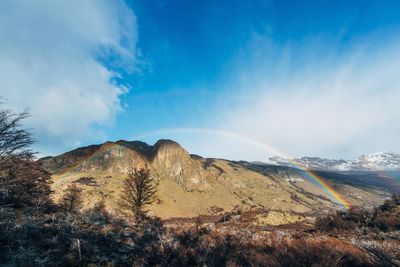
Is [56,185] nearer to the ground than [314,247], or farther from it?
farther from it

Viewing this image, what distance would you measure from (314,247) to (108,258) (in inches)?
555

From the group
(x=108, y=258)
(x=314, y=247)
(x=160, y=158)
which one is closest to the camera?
(x=108, y=258)

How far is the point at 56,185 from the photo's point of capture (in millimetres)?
119062

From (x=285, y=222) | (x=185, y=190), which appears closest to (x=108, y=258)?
(x=285, y=222)

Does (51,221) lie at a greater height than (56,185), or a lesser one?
lesser

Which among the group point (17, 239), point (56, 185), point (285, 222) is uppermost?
point (56, 185)

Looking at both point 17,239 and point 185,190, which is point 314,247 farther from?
point 185,190

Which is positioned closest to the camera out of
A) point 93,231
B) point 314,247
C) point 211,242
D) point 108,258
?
point 108,258

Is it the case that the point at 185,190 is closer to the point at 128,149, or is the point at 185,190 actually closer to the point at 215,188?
the point at 215,188

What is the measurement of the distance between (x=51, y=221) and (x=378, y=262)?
2357 centimetres

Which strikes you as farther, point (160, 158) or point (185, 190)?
point (160, 158)

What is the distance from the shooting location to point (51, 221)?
69.2 ft

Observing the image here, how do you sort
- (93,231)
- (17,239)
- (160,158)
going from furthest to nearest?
(160,158), (93,231), (17,239)

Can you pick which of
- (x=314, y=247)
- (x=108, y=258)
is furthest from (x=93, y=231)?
(x=314, y=247)
